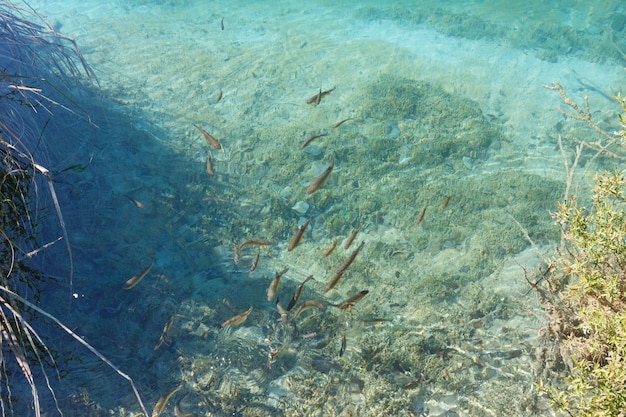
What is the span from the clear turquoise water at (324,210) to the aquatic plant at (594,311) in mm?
348

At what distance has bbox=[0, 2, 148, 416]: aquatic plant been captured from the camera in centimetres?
278

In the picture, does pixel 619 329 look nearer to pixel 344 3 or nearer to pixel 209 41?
pixel 209 41

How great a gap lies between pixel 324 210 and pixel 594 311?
4304 mm

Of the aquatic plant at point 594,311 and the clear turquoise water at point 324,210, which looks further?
the clear turquoise water at point 324,210

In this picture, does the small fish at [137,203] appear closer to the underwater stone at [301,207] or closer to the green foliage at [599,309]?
the underwater stone at [301,207]

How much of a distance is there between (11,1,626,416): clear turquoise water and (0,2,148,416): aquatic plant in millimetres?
473

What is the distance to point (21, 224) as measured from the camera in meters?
3.83

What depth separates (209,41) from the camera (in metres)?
12.4

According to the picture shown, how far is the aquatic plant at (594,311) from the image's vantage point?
2.52 metres

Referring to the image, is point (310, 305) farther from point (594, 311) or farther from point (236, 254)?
point (594, 311)

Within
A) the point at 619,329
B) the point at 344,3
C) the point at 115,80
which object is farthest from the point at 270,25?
the point at 619,329

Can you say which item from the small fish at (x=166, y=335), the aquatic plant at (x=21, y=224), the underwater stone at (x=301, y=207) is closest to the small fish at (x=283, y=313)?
the small fish at (x=166, y=335)

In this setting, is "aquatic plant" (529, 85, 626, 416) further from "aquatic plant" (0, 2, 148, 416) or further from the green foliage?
"aquatic plant" (0, 2, 148, 416)

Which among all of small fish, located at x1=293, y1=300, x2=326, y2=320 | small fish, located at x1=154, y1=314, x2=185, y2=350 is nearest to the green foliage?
small fish, located at x1=293, y1=300, x2=326, y2=320
